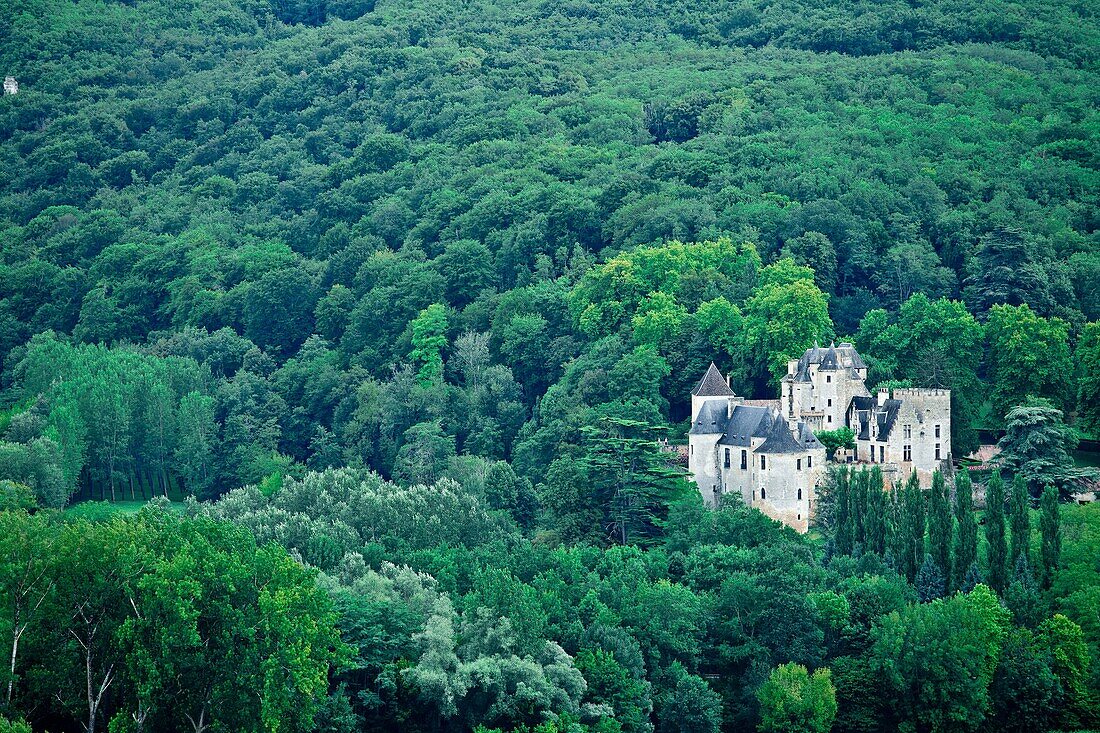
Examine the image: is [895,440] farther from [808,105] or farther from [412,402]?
A: [808,105]

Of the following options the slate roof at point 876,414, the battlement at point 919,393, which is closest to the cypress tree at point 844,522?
the slate roof at point 876,414

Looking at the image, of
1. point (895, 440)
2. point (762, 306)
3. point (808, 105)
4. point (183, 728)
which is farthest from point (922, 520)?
point (808, 105)

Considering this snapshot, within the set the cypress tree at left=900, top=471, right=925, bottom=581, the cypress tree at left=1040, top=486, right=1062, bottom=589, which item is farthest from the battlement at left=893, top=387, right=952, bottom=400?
the cypress tree at left=1040, top=486, right=1062, bottom=589

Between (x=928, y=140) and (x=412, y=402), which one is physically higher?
(x=928, y=140)

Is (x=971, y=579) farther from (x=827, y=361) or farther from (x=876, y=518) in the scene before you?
(x=827, y=361)

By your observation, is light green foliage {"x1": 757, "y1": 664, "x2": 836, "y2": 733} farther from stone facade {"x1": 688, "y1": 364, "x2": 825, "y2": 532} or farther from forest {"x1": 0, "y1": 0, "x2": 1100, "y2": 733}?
stone facade {"x1": 688, "y1": 364, "x2": 825, "y2": 532}

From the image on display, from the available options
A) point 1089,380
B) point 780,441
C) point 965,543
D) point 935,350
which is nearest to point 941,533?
point 965,543
